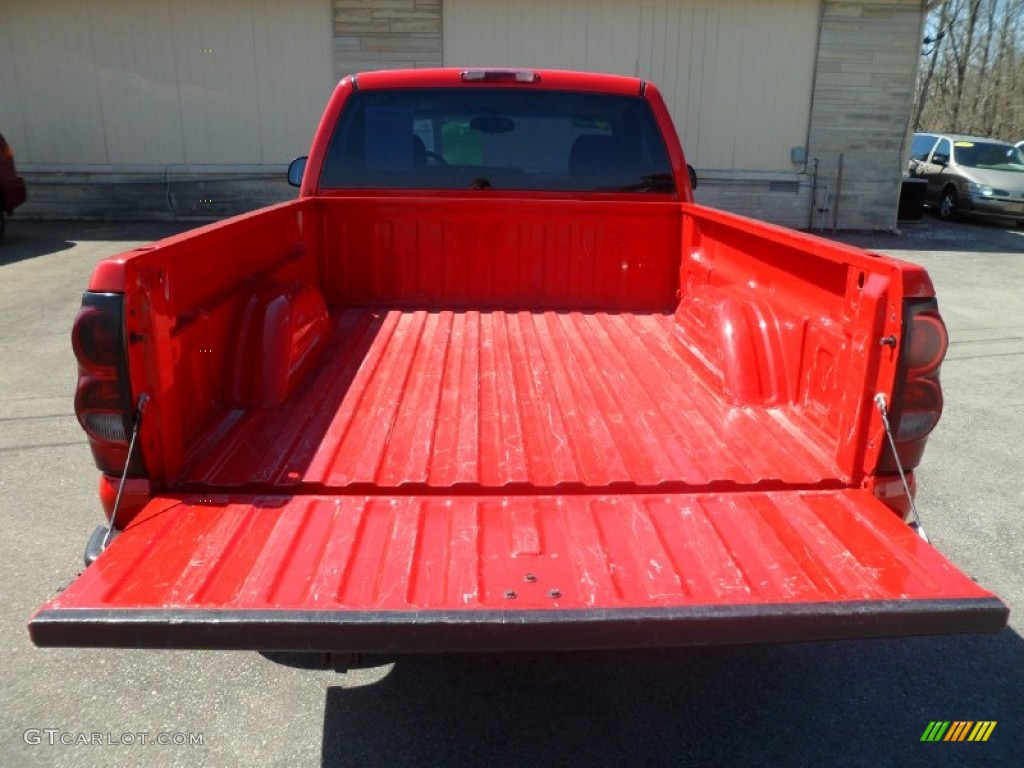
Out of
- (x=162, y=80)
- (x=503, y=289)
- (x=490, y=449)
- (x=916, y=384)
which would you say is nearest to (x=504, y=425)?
(x=490, y=449)

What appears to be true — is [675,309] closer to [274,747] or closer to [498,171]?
[498,171]

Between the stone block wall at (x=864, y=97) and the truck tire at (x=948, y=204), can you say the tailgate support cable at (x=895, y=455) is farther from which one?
the truck tire at (x=948, y=204)

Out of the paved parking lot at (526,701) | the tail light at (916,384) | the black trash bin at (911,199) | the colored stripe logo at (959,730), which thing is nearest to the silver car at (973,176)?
the black trash bin at (911,199)

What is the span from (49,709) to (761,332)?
291 centimetres

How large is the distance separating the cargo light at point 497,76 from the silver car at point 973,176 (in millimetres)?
15312

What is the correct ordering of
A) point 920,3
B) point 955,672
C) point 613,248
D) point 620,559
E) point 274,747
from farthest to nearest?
point 920,3, point 613,248, point 955,672, point 274,747, point 620,559

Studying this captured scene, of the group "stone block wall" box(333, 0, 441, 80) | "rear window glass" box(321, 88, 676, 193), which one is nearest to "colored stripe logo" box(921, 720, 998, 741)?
"rear window glass" box(321, 88, 676, 193)

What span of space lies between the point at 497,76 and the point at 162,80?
11.5 meters

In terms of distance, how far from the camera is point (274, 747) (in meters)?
A: 2.74

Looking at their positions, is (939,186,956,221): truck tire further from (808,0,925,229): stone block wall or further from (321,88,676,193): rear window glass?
(321,88,676,193): rear window glass

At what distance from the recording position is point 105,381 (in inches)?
92.2

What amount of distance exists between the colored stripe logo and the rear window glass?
9.62 ft

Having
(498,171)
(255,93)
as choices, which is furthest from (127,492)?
(255,93)

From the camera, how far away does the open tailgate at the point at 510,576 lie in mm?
1957
